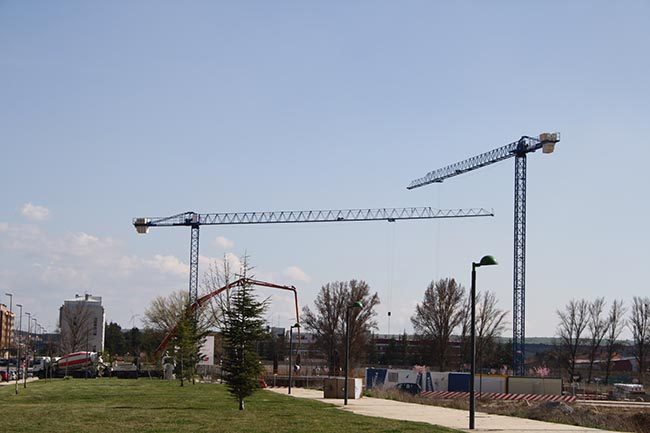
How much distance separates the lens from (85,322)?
133500 millimetres

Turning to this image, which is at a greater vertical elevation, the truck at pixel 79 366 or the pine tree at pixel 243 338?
the pine tree at pixel 243 338

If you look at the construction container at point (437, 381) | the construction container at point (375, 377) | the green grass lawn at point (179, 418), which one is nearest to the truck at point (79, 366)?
the construction container at point (375, 377)

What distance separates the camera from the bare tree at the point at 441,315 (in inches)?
3841

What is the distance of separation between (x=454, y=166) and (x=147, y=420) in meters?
101

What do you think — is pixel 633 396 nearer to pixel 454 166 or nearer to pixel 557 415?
pixel 557 415

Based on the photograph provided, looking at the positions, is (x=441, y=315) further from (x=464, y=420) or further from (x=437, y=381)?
(x=464, y=420)

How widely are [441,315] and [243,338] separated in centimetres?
6788

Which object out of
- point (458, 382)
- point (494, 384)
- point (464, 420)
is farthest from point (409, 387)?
point (464, 420)

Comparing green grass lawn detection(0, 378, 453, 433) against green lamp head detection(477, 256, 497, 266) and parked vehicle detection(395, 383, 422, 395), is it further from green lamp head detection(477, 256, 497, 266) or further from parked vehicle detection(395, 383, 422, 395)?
parked vehicle detection(395, 383, 422, 395)

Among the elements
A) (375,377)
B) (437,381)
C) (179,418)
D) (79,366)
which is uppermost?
(179,418)

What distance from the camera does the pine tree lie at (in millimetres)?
32469

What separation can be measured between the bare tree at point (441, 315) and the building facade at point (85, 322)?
1723 inches

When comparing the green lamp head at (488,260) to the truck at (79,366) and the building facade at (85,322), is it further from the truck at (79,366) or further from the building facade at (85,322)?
the building facade at (85,322)

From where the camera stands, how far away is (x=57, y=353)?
120m
